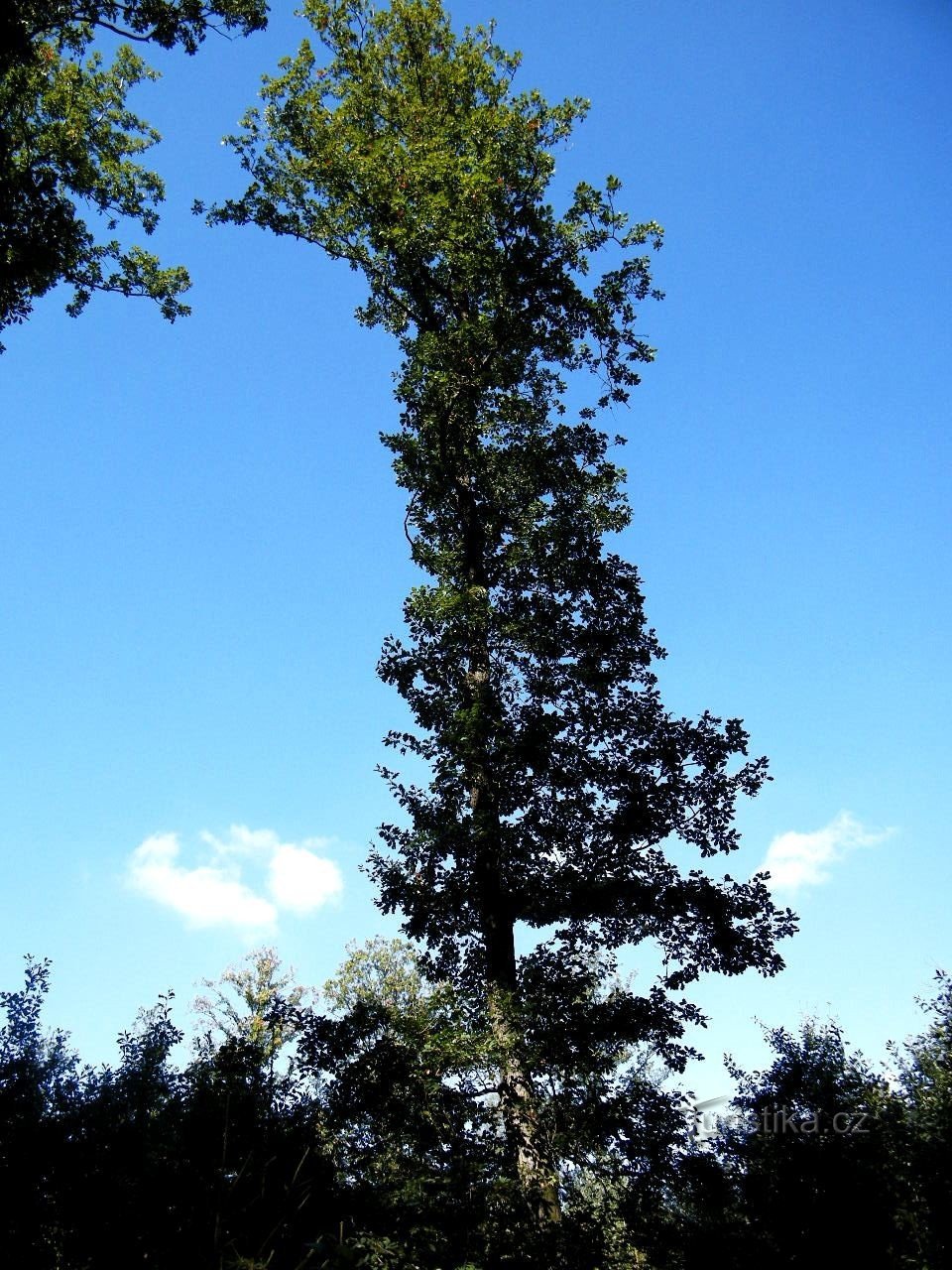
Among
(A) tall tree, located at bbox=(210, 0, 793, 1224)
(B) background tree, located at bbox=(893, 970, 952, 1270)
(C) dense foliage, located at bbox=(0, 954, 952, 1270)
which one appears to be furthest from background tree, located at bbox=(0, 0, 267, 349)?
(B) background tree, located at bbox=(893, 970, 952, 1270)

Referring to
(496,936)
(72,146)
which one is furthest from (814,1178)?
(72,146)

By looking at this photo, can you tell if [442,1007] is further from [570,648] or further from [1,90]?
[1,90]

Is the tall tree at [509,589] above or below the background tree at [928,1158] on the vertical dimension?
above

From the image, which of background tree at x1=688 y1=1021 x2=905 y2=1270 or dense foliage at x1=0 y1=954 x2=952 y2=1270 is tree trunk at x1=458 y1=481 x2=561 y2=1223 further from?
background tree at x1=688 y1=1021 x2=905 y2=1270

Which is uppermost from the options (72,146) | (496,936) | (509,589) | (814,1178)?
(72,146)

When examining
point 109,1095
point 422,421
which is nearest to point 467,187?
point 422,421

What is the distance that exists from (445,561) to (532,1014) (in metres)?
8.44

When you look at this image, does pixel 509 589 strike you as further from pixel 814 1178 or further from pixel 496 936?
pixel 814 1178

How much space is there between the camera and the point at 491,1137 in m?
9.35

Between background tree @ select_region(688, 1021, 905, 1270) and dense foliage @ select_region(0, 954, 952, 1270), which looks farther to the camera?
background tree @ select_region(688, 1021, 905, 1270)

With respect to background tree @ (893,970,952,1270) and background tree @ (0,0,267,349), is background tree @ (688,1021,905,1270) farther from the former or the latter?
background tree @ (0,0,267,349)

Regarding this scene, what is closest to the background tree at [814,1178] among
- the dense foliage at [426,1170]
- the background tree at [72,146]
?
the dense foliage at [426,1170]

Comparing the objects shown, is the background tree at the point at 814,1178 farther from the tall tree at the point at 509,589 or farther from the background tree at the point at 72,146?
the background tree at the point at 72,146

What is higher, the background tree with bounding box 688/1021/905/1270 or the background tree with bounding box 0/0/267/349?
the background tree with bounding box 0/0/267/349
